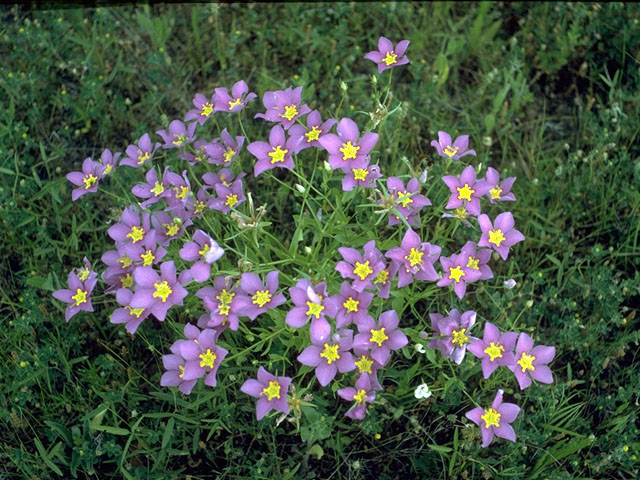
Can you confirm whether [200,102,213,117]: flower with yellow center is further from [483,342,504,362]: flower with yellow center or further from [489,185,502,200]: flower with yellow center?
[483,342,504,362]: flower with yellow center

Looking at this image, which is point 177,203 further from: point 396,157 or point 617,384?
point 617,384

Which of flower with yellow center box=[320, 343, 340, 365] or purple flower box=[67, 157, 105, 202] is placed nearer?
A: flower with yellow center box=[320, 343, 340, 365]

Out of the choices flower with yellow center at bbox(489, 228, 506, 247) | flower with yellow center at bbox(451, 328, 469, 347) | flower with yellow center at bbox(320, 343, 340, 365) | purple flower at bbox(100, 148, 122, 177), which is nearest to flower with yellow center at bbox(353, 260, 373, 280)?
flower with yellow center at bbox(320, 343, 340, 365)

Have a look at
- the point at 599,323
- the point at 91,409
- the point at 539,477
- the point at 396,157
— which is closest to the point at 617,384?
the point at 599,323

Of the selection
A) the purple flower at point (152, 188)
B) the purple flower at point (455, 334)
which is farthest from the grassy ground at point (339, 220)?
the purple flower at point (152, 188)

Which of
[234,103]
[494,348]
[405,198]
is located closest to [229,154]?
[234,103]

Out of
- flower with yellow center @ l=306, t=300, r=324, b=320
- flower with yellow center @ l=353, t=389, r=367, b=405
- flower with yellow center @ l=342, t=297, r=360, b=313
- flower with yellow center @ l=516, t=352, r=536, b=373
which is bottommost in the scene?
flower with yellow center @ l=353, t=389, r=367, b=405
